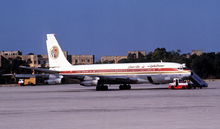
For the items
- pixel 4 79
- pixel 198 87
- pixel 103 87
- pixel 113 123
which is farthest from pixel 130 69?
pixel 4 79

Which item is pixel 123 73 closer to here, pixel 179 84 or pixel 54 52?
pixel 179 84

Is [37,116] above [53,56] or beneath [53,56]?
beneath

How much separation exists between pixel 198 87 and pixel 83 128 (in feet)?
146

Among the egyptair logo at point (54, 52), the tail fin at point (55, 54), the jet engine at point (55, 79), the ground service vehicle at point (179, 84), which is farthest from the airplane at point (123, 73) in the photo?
the egyptair logo at point (54, 52)

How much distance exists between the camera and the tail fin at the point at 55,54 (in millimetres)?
67938

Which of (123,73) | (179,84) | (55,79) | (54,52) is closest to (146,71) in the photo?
(123,73)

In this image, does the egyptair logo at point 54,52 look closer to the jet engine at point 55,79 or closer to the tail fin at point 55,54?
the tail fin at point 55,54

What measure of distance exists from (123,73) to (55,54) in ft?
36.0

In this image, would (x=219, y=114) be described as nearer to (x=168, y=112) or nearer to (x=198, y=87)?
(x=168, y=112)

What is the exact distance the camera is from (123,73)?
62188 millimetres

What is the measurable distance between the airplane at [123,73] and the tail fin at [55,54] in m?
0.58

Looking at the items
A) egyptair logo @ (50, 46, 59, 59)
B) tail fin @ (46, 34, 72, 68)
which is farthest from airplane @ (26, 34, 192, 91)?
egyptair logo @ (50, 46, 59, 59)

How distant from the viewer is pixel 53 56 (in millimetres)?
68812

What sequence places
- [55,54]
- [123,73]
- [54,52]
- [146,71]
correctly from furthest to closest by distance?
[54,52] < [55,54] < [123,73] < [146,71]
